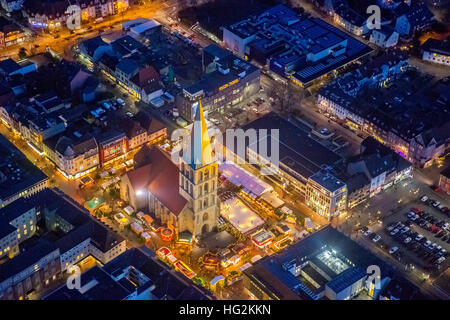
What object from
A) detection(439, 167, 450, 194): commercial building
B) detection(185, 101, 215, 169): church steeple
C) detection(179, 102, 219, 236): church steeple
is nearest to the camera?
detection(185, 101, 215, 169): church steeple

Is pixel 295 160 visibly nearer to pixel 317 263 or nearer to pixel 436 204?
pixel 317 263

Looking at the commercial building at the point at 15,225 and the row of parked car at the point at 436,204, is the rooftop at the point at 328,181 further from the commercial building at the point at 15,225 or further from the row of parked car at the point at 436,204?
the commercial building at the point at 15,225

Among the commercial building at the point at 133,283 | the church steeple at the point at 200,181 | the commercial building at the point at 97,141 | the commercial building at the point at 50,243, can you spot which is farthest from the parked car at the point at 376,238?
the commercial building at the point at 97,141

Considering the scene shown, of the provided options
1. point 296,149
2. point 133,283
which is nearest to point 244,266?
point 133,283

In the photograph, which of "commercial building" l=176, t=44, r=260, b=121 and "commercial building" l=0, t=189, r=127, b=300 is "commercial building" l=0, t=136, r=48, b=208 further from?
"commercial building" l=176, t=44, r=260, b=121

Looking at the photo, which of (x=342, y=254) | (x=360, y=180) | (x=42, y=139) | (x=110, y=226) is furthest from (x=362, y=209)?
(x=42, y=139)

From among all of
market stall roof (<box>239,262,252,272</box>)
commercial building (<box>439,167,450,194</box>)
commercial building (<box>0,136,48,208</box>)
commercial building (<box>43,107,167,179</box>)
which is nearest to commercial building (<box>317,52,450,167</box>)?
commercial building (<box>439,167,450,194</box>)

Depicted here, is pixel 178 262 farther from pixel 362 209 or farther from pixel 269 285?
pixel 362 209

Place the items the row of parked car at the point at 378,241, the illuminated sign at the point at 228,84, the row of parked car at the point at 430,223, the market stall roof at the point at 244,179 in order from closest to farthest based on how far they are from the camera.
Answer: the row of parked car at the point at 378,241
the row of parked car at the point at 430,223
the market stall roof at the point at 244,179
the illuminated sign at the point at 228,84
